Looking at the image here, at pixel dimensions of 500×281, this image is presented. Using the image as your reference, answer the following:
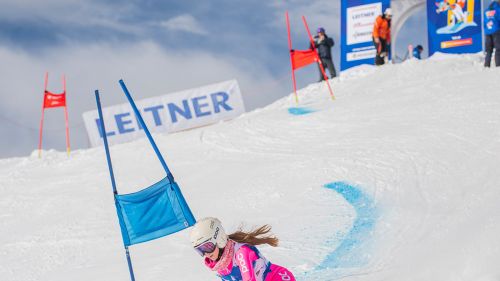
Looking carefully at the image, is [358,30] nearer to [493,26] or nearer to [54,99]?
[493,26]

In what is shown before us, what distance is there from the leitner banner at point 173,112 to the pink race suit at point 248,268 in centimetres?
1126

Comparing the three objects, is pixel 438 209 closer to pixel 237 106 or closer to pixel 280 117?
pixel 280 117

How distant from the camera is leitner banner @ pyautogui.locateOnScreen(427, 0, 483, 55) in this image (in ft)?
49.2

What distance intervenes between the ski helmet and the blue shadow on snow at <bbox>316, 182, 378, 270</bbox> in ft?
6.96

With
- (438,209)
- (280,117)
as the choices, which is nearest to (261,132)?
(280,117)

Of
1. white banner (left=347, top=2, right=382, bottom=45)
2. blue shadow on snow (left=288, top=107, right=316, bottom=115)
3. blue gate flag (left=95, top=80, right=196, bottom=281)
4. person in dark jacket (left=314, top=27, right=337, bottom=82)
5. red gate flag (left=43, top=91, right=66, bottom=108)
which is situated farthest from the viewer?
white banner (left=347, top=2, right=382, bottom=45)

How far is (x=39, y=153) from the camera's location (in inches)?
510

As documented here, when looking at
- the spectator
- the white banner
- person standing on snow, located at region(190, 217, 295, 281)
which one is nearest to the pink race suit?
person standing on snow, located at region(190, 217, 295, 281)

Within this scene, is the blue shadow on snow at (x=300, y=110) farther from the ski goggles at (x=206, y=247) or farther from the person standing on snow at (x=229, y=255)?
the ski goggles at (x=206, y=247)

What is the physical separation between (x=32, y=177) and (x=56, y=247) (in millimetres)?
3914

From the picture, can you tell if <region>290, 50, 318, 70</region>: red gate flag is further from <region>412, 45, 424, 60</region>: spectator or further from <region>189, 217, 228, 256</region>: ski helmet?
<region>189, 217, 228, 256</region>: ski helmet

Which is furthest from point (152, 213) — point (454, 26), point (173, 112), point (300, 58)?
point (454, 26)

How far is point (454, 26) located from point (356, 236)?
440 inches

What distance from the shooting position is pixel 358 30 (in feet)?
52.2
